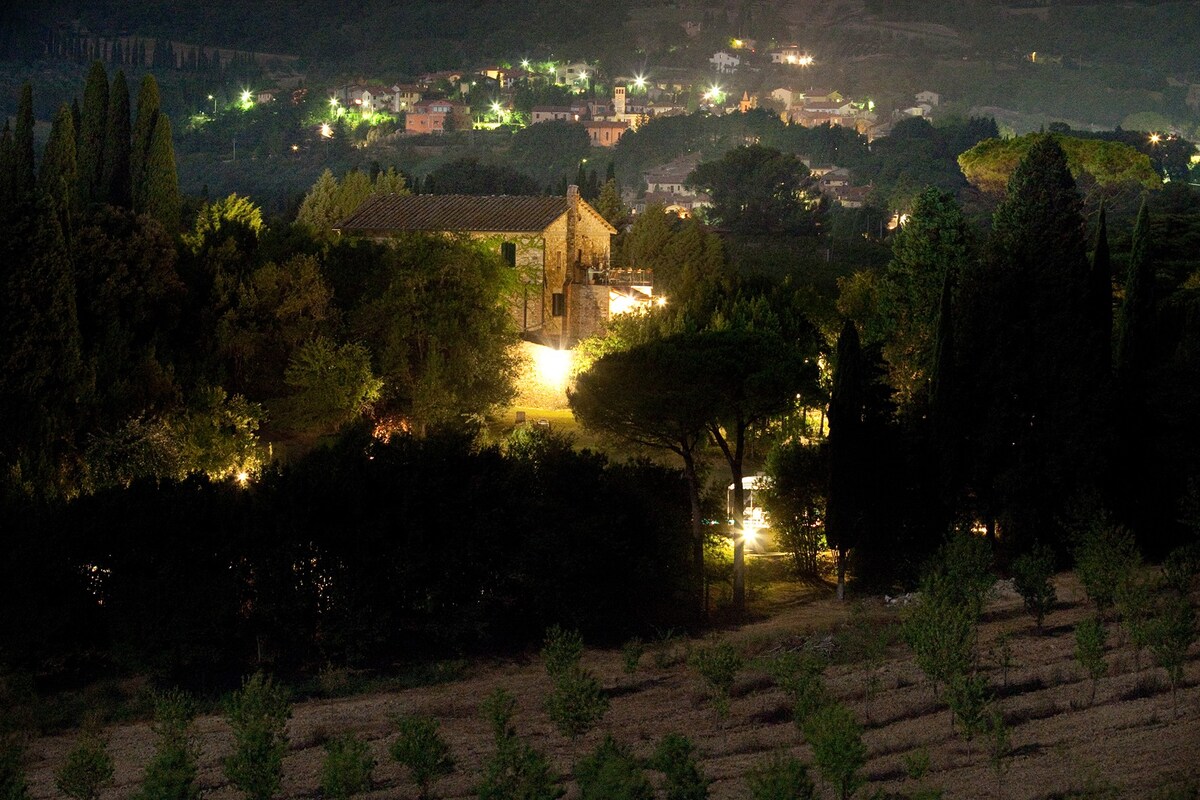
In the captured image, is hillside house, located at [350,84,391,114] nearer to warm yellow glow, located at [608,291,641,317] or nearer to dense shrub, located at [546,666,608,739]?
warm yellow glow, located at [608,291,641,317]

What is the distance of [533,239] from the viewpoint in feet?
119

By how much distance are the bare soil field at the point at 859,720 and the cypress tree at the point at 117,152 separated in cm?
2126

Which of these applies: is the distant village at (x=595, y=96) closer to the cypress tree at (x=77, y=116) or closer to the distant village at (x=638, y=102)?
the distant village at (x=638, y=102)

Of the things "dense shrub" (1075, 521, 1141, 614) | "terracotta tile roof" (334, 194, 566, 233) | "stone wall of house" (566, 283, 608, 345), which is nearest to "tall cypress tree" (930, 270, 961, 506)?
"dense shrub" (1075, 521, 1141, 614)

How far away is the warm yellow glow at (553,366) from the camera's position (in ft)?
104

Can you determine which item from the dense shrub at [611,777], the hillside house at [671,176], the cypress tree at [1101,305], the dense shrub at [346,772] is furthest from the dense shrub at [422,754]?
the hillside house at [671,176]

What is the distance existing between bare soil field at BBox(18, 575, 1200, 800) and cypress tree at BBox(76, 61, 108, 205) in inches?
864

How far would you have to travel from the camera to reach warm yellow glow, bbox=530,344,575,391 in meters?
31.6

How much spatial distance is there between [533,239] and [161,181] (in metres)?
8.17

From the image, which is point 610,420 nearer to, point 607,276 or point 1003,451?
point 1003,451

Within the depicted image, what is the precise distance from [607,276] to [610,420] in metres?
16.4

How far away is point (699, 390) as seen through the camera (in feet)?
70.2

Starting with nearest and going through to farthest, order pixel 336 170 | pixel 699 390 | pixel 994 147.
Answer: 1. pixel 699 390
2. pixel 994 147
3. pixel 336 170

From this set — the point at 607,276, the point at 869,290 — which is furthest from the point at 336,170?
the point at 869,290
